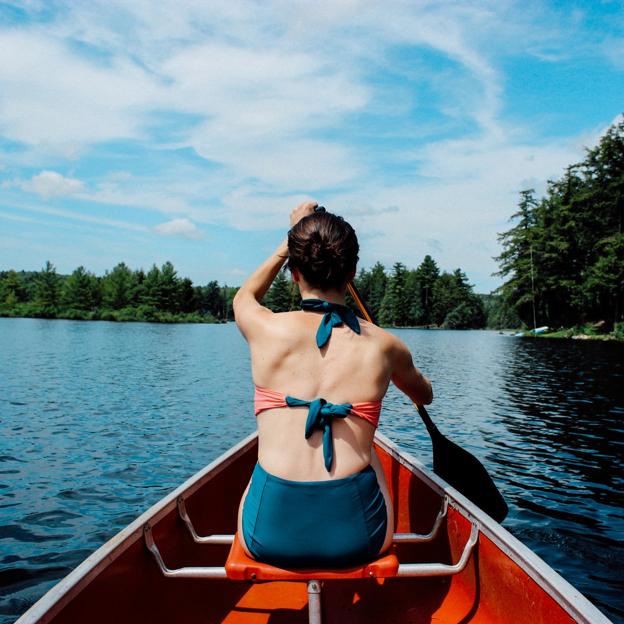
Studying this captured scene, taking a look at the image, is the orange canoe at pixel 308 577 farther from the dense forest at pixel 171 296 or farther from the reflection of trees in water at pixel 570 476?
the dense forest at pixel 171 296

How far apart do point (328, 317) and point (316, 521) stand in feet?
2.56

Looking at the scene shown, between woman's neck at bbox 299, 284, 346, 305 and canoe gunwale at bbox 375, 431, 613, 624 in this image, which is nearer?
canoe gunwale at bbox 375, 431, 613, 624

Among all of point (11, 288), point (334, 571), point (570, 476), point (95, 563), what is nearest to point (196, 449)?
point (570, 476)

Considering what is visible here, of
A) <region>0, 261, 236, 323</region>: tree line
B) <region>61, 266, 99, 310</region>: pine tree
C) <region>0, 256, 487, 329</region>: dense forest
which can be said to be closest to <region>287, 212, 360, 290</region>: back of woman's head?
<region>0, 256, 487, 329</region>: dense forest

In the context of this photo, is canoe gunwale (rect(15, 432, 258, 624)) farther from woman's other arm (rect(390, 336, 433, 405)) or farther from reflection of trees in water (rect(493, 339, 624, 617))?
reflection of trees in water (rect(493, 339, 624, 617))

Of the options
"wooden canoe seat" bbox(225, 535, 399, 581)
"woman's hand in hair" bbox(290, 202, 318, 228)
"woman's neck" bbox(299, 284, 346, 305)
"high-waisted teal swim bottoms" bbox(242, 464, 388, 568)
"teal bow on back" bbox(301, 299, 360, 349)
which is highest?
"woman's hand in hair" bbox(290, 202, 318, 228)

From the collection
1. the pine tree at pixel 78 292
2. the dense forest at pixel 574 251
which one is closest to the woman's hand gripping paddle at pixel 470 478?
the dense forest at pixel 574 251

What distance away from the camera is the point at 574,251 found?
193 feet

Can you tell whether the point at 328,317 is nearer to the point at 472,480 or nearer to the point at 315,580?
the point at 315,580

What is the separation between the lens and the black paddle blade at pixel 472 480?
14.5 feet

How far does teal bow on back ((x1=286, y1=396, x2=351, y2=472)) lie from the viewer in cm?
215

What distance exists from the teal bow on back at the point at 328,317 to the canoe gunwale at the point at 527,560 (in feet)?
4.47

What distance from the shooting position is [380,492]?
238 centimetres

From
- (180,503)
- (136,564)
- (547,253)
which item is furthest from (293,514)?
(547,253)
